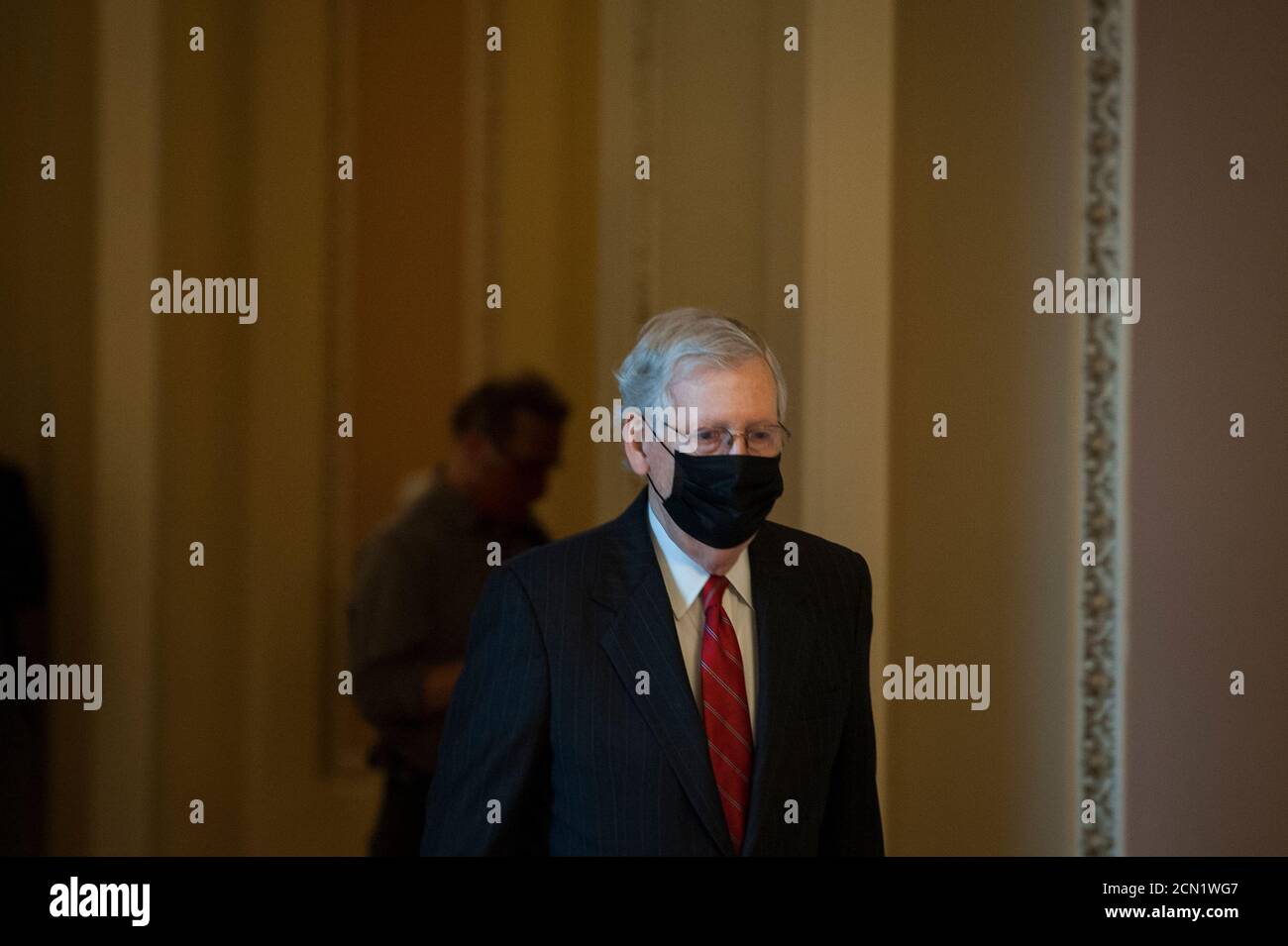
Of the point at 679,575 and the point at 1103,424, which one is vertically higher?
the point at 1103,424

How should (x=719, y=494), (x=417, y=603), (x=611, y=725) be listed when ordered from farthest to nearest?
(x=417, y=603) → (x=719, y=494) → (x=611, y=725)

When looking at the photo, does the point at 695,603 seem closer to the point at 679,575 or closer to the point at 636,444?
the point at 679,575

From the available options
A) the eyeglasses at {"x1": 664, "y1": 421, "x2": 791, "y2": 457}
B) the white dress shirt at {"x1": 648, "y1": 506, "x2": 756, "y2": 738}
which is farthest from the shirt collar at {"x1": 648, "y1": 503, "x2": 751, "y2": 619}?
the eyeglasses at {"x1": 664, "y1": 421, "x2": 791, "y2": 457}

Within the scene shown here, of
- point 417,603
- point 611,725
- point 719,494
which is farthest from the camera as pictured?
point 417,603

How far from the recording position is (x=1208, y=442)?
90.0 inches

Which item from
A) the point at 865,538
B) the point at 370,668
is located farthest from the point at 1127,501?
the point at 370,668

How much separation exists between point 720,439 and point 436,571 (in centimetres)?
76

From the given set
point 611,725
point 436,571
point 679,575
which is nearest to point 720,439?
point 679,575

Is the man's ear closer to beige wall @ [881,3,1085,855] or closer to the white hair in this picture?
the white hair

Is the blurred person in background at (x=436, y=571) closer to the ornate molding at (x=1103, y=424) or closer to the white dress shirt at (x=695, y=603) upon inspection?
the white dress shirt at (x=695, y=603)

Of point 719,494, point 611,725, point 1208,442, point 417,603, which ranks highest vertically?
Result: point 1208,442

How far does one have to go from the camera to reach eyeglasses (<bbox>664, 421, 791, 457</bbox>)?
1731 millimetres
